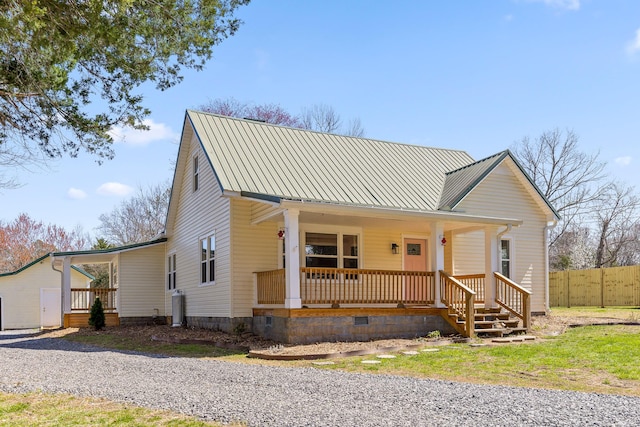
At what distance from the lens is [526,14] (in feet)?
45.9

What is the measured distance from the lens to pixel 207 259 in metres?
18.3

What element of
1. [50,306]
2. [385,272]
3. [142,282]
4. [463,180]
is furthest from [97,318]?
[463,180]

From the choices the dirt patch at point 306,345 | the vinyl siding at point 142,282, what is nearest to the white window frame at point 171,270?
the vinyl siding at point 142,282

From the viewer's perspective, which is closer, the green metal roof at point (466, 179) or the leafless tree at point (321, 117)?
the green metal roof at point (466, 179)

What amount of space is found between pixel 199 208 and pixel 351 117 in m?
21.7

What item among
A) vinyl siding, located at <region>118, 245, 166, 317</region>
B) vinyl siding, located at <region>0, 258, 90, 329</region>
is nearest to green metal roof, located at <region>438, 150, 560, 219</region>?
vinyl siding, located at <region>118, 245, 166, 317</region>

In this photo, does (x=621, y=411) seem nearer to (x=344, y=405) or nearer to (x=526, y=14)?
(x=344, y=405)

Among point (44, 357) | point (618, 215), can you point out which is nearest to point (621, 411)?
point (44, 357)

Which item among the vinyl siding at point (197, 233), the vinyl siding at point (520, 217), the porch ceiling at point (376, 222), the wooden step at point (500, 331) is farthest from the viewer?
the vinyl siding at point (520, 217)

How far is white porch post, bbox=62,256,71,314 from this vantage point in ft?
73.5

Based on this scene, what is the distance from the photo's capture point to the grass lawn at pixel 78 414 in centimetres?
632

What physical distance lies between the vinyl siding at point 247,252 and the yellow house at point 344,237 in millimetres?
29

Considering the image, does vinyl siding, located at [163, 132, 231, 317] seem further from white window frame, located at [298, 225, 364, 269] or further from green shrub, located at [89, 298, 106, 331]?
green shrub, located at [89, 298, 106, 331]

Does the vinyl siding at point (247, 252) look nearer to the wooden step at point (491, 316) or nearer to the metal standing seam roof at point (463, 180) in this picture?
the metal standing seam roof at point (463, 180)
